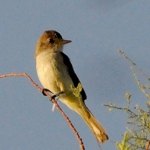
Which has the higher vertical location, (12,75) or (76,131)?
(12,75)

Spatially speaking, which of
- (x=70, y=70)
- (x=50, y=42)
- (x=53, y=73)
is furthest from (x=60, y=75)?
(x=50, y=42)

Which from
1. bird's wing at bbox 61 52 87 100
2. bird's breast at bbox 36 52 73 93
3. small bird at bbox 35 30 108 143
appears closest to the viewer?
small bird at bbox 35 30 108 143

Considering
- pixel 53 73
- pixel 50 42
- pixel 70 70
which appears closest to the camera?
pixel 53 73

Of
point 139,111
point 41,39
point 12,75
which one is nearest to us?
point 12,75

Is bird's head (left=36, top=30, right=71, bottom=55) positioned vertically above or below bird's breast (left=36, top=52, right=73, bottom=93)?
above

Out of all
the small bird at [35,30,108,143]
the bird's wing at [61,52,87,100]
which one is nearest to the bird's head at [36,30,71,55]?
the small bird at [35,30,108,143]

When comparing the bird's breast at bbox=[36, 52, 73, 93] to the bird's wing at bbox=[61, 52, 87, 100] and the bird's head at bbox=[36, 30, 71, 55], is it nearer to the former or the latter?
the bird's wing at bbox=[61, 52, 87, 100]

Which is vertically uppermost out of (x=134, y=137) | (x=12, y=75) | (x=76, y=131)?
(x=12, y=75)

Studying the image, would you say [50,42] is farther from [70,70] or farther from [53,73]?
[53,73]

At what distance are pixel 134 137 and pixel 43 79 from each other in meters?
3.95

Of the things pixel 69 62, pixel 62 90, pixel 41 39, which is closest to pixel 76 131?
pixel 62 90

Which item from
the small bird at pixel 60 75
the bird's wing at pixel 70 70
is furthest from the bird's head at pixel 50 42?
the bird's wing at pixel 70 70

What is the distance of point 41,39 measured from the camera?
7.93 m

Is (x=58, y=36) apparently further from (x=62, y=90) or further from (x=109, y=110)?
(x=109, y=110)
